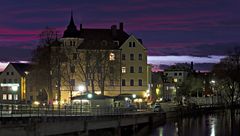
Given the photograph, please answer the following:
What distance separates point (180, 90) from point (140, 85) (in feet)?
170

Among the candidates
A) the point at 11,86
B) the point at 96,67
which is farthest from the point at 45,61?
the point at 11,86

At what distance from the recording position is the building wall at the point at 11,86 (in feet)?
516

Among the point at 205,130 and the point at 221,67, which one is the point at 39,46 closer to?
the point at 205,130

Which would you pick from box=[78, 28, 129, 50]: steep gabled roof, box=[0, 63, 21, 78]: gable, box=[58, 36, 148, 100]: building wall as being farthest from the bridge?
box=[0, 63, 21, 78]: gable

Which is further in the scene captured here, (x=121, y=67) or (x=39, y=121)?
(x=121, y=67)

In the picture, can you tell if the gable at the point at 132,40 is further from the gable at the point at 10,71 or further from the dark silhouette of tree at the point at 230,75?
the gable at the point at 10,71

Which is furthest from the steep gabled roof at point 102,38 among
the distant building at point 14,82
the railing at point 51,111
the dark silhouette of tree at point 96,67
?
the railing at point 51,111

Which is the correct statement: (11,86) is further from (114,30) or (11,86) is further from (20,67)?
(114,30)

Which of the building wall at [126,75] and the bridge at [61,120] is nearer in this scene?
the bridge at [61,120]

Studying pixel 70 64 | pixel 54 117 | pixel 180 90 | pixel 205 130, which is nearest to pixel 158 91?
pixel 180 90

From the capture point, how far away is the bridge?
169 feet

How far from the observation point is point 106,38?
427 ft

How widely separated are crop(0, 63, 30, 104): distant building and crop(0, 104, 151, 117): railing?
70.3 m

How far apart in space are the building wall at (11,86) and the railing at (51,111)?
231ft
